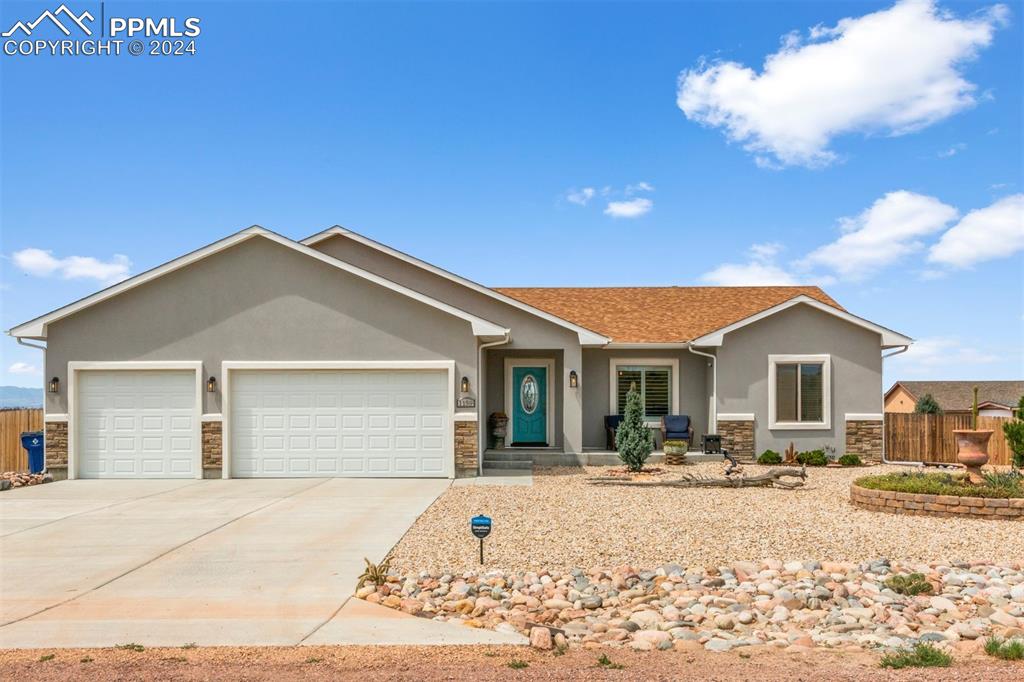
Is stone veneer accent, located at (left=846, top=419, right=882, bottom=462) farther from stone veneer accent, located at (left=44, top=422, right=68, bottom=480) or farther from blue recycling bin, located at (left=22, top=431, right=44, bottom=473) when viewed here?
blue recycling bin, located at (left=22, top=431, right=44, bottom=473)

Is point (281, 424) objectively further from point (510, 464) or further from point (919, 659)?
point (919, 659)

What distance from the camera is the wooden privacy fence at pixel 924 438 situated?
59.0 feet

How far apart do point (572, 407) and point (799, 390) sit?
544cm

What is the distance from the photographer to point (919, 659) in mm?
5191

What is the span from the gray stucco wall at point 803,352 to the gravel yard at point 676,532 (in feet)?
16.0

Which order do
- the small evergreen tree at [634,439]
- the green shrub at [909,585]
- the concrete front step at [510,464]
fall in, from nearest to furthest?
the green shrub at [909,585], the small evergreen tree at [634,439], the concrete front step at [510,464]

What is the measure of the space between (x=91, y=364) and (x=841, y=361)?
16.3m

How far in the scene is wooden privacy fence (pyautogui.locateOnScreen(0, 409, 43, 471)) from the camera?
1680cm

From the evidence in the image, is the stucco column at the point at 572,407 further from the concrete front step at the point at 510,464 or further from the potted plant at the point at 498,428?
the potted plant at the point at 498,428

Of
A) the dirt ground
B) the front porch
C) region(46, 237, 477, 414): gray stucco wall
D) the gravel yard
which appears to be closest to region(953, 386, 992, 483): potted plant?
the gravel yard

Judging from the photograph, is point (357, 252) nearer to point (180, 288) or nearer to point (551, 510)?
point (180, 288)

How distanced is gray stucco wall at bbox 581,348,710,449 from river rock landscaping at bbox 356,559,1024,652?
34.6 ft

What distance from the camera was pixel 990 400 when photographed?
133 ft

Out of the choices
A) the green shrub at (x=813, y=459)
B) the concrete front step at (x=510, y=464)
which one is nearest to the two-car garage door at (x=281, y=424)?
the concrete front step at (x=510, y=464)
